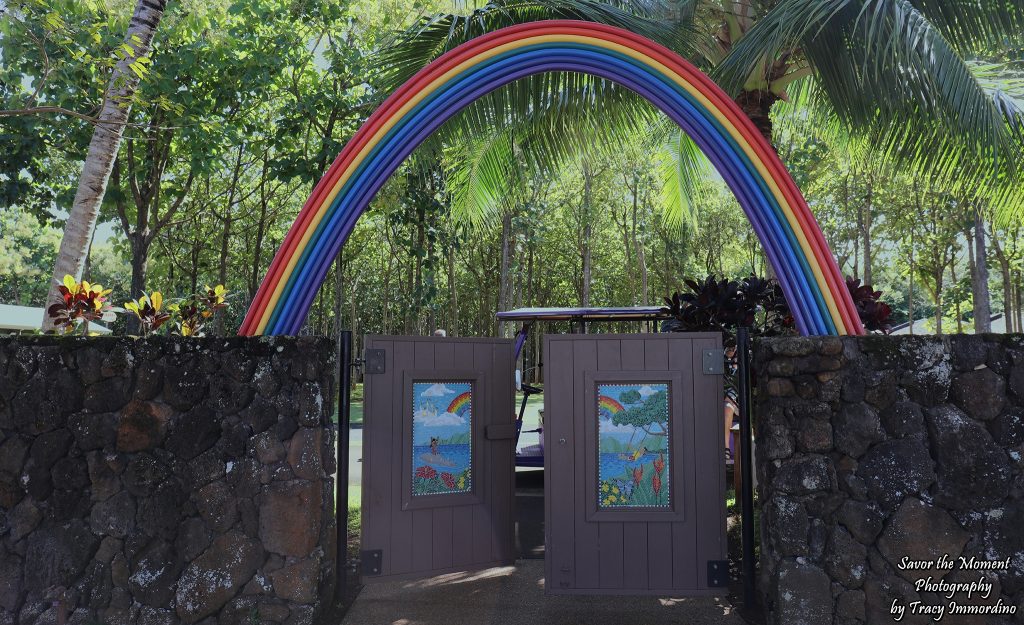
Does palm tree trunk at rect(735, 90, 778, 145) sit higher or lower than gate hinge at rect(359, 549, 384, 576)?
higher

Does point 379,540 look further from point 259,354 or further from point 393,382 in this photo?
point 259,354

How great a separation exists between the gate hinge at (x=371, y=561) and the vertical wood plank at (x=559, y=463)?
3.77ft

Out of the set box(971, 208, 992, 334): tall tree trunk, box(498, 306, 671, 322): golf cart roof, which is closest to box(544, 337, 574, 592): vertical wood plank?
box(498, 306, 671, 322): golf cart roof

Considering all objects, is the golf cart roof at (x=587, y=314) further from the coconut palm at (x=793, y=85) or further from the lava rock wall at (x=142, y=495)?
the lava rock wall at (x=142, y=495)

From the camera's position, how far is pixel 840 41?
17.8 feet

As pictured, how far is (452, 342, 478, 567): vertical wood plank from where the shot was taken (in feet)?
17.0

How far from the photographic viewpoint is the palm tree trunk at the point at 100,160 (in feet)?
20.1

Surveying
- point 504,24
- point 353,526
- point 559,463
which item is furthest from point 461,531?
point 504,24

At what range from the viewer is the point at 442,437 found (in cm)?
520

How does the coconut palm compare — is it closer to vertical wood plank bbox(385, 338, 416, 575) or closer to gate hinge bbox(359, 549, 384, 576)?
vertical wood plank bbox(385, 338, 416, 575)

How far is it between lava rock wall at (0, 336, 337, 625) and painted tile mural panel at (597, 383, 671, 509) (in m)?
1.89

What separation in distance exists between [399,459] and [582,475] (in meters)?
1.27

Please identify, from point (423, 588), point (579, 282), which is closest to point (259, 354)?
point (423, 588)

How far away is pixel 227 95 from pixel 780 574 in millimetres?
9713
